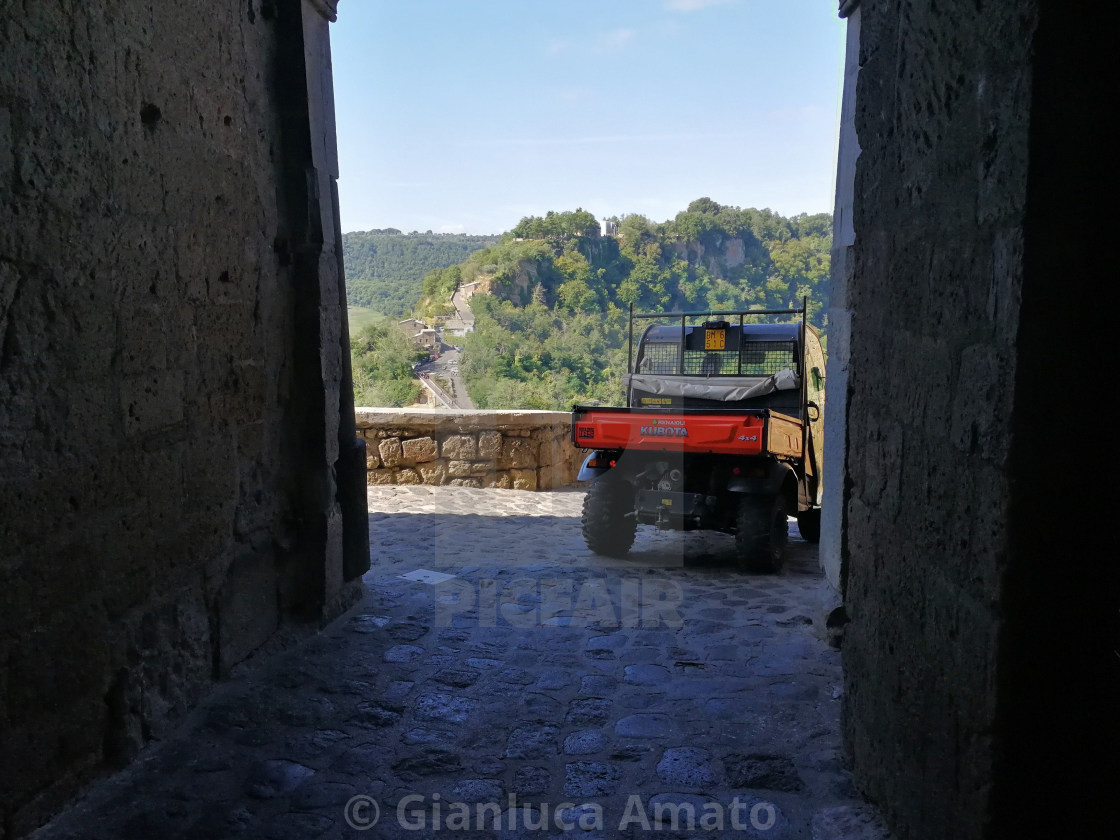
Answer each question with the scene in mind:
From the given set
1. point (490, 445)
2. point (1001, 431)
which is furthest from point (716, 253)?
point (1001, 431)

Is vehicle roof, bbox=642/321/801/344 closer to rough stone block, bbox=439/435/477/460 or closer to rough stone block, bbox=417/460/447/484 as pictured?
rough stone block, bbox=439/435/477/460

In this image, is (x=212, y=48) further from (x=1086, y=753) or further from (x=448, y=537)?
(x=448, y=537)

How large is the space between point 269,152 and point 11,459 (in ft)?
6.69

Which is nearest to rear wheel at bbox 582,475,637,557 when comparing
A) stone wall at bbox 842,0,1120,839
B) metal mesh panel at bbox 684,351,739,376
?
metal mesh panel at bbox 684,351,739,376

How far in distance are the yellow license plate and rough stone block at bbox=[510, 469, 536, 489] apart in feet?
11.1

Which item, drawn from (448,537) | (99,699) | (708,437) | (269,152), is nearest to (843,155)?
(708,437)

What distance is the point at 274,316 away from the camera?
392cm

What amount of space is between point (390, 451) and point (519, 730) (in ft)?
22.3

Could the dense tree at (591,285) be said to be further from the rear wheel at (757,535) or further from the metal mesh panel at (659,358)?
the rear wheel at (757,535)

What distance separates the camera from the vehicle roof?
281 inches

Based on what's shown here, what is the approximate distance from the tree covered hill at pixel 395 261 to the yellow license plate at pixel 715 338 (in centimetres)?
4258

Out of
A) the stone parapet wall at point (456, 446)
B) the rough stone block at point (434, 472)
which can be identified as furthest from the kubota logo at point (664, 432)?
the rough stone block at point (434, 472)

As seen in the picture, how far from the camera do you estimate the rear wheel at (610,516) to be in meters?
6.30

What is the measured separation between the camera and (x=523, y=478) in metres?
9.89
